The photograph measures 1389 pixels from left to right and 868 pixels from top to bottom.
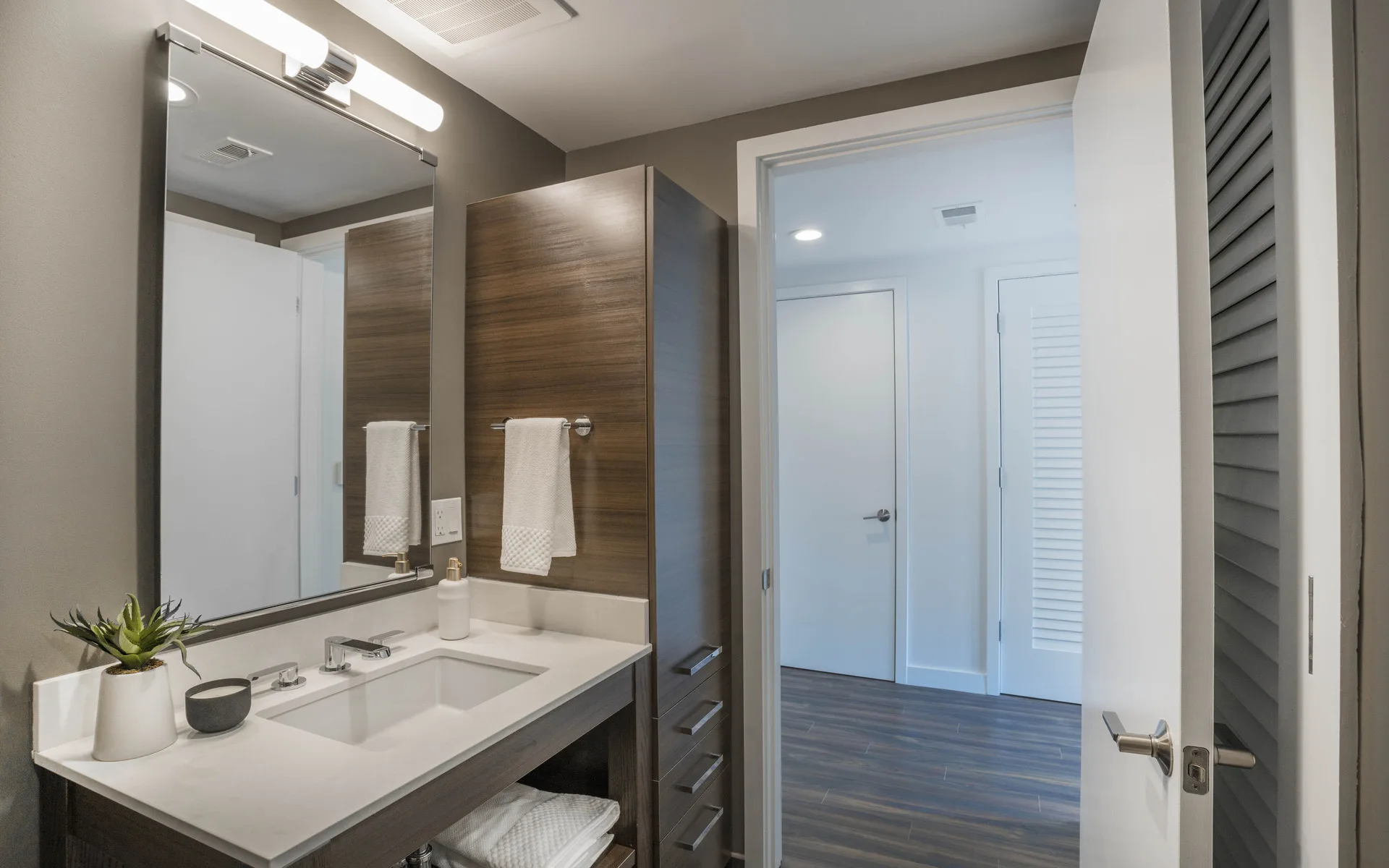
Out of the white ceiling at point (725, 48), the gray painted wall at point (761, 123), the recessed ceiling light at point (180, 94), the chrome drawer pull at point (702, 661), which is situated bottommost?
the chrome drawer pull at point (702, 661)

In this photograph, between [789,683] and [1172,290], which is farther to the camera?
[789,683]

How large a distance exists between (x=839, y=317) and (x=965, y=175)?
1.36m

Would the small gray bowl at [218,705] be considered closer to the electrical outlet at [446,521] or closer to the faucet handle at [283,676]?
the faucet handle at [283,676]

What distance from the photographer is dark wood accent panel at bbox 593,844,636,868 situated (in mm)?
1424

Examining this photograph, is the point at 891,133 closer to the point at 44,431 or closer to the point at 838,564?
the point at 44,431

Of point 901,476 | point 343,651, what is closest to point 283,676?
point 343,651

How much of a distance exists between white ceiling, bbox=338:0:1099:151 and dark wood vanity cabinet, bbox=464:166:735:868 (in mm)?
349

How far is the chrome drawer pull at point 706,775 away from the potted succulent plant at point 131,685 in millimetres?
1079

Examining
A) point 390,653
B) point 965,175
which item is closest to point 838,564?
point 965,175

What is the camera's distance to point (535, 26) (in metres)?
1.58

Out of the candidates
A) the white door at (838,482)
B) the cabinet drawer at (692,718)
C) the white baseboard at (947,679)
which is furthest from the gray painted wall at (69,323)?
the white baseboard at (947,679)

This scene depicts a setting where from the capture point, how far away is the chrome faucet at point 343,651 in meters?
1.37

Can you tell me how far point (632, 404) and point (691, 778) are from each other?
0.98 metres

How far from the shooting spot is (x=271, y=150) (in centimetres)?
139
